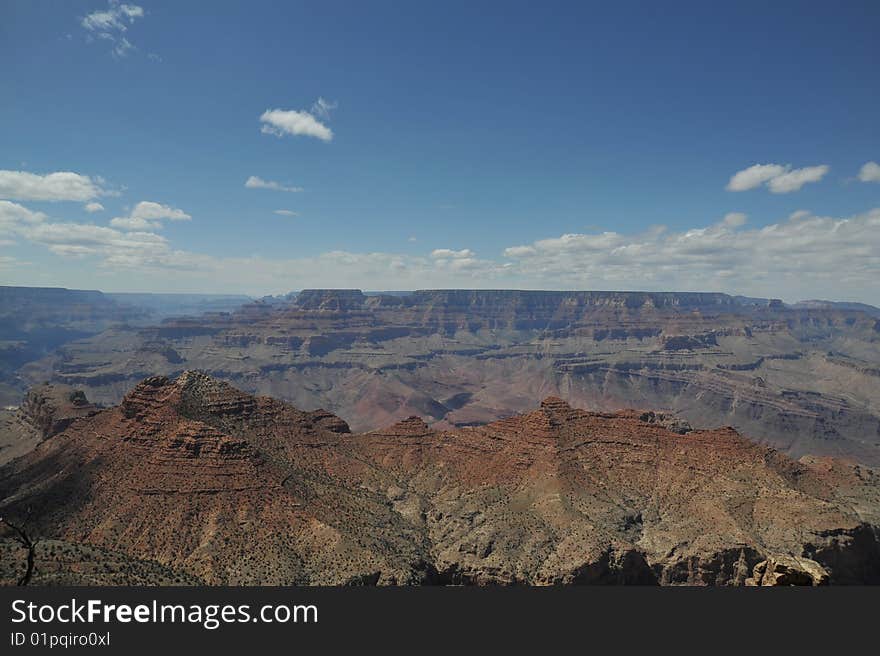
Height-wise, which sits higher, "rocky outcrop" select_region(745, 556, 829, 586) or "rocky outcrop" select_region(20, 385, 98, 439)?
"rocky outcrop" select_region(745, 556, 829, 586)

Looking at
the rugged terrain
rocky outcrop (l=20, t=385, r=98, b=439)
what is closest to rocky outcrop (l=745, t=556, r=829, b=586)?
the rugged terrain

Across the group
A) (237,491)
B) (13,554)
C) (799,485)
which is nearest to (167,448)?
(237,491)

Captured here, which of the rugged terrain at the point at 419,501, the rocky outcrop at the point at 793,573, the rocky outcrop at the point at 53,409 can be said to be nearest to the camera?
the rocky outcrop at the point at 793,573

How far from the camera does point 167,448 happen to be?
82.3 m

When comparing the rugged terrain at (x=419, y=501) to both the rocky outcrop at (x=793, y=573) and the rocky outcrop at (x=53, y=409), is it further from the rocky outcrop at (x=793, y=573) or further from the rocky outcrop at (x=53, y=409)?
the rocky outcrop at (x=793, y=573)

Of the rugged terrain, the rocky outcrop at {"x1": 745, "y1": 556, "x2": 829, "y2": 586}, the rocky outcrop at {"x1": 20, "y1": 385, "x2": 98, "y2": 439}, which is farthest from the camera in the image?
the rocky outcrop at {"x1": 20, "y1": 385, "x2": 98, "y2": 439}

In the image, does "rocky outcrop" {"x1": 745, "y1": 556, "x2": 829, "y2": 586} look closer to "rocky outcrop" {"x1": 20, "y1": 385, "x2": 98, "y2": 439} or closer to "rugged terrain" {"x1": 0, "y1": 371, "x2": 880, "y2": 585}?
"rugged terrain" {"x1": 0, "y1": 371, "x2": 880, "y2": 585}

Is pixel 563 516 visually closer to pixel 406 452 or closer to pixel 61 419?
pixel 406 452

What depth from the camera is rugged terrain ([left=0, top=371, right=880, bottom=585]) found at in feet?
229

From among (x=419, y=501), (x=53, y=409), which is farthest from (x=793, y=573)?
(x=53, y=409)

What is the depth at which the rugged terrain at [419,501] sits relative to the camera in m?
69.7

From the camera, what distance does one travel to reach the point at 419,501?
95.2 m

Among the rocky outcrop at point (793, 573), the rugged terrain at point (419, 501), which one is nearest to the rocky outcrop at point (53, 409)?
the rugged terrain at point (419, 501)

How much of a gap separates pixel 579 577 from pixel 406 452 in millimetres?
49452
